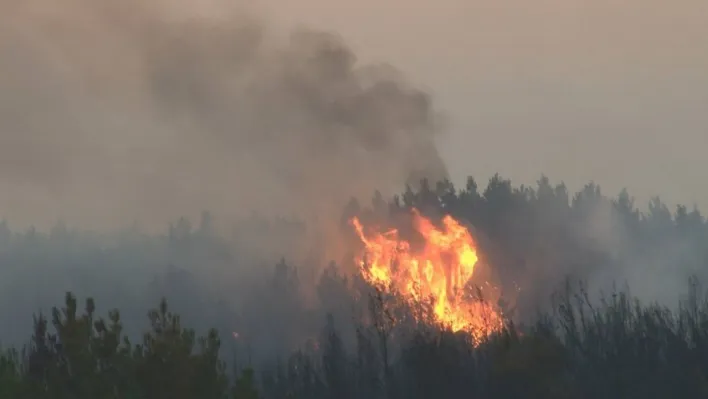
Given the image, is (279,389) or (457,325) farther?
(457,325)

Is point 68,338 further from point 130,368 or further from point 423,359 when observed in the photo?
point 423,359

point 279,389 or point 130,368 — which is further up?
point 279,389

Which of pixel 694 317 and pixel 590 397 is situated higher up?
pixel 694 317

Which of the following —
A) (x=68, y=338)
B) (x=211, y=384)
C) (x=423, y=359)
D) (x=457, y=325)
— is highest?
(x=457, y=325)

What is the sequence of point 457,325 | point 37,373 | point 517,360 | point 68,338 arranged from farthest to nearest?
point 457,325, point 517,360, point 37,373, point 68,338

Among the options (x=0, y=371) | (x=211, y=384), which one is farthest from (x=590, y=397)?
(x=0, y=371)

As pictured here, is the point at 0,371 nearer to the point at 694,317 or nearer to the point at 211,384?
the point at 211,384

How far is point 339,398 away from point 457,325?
42536 mm

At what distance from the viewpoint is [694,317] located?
13438 centimetres

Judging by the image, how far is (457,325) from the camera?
169375 millimetres

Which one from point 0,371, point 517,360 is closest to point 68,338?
point 0,371

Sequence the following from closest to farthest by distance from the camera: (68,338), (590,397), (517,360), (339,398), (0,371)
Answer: (0,371)
(68,338)
(517,360)
(590,397)
(339,398)

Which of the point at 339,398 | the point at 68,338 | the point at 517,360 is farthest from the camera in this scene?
the point at 339,398

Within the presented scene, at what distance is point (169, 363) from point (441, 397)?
52950mm
